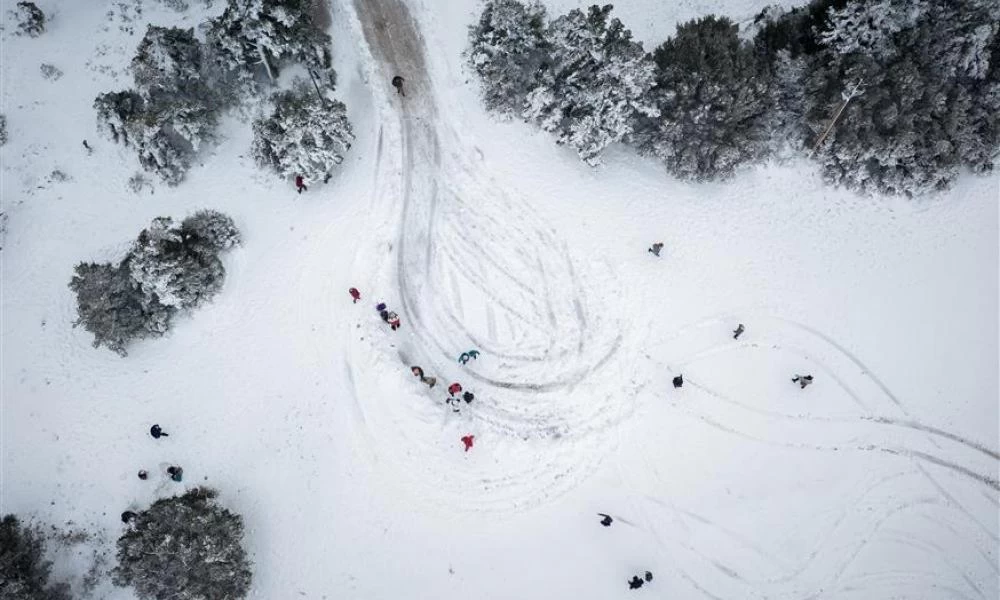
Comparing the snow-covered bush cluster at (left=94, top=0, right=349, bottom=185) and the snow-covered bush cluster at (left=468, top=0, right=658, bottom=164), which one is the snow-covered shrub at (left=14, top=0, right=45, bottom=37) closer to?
the snow-covered bush cluster at (left=94, top=0, right=349, bottom=185)

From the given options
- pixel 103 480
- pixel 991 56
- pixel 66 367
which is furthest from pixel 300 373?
pixel 991 56

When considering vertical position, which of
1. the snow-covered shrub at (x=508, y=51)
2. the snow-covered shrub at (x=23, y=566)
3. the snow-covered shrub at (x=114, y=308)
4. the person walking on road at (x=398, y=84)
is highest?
the snow-covered shrub at (x=508, y=51)

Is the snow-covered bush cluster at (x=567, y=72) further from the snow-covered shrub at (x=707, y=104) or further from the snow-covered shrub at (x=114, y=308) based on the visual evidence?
the snow-covered shrub at (x=114, y=308)

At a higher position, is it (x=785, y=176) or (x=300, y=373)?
(x=785, y=176)

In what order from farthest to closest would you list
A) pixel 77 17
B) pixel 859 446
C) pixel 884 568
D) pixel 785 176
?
pixel 77 17 < pixel 785 176 < pixel 859 446 < pixel 884 568

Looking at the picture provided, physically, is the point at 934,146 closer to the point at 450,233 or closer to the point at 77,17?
the point at 450,233

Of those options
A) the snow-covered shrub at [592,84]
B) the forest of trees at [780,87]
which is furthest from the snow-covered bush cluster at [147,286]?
the snow-covered shrub at [592,84]

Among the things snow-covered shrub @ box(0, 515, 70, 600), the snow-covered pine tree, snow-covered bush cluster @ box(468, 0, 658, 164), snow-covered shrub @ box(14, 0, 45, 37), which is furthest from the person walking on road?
snow-covered shrub @ box(0, 515, 70, 600)
